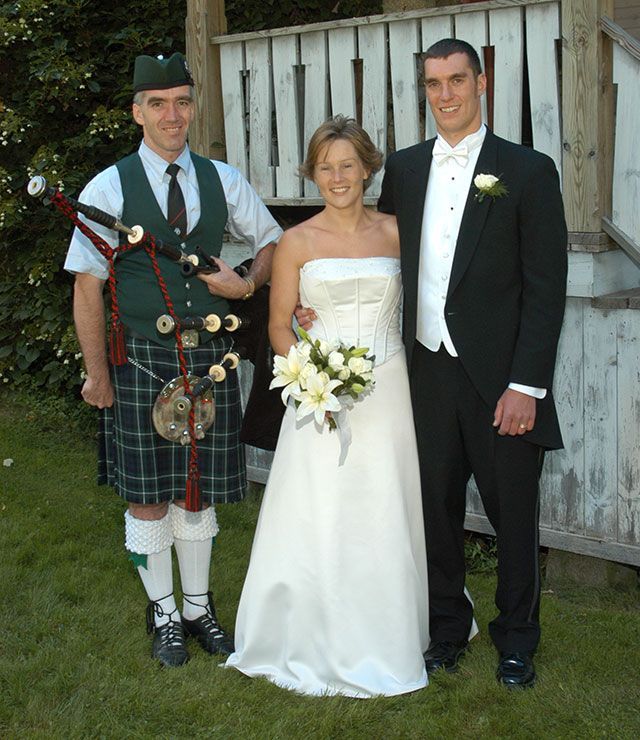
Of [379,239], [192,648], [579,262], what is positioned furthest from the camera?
[579,262]

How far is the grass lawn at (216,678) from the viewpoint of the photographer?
385cm

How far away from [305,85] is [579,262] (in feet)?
5.88

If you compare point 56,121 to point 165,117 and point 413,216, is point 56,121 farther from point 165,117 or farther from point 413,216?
point 413,216

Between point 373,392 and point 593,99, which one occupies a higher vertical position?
point 593,99

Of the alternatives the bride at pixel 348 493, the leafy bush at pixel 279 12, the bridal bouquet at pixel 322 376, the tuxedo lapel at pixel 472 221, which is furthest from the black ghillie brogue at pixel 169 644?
the leafy bush at pixel 279 12

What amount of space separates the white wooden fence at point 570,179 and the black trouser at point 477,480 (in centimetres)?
110

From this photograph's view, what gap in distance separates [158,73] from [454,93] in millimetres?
1075

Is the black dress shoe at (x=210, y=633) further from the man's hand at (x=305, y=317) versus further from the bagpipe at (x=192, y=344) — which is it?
the man's hand at (x=305, y=317)

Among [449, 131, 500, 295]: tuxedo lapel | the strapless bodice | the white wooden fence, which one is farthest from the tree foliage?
[449, 131, 500, 295]: tuxedo lapel

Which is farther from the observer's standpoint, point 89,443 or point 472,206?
point 89,443

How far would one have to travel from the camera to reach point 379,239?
162 inches

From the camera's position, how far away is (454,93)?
379cm

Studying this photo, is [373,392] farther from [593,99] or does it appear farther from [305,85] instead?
[305,85]

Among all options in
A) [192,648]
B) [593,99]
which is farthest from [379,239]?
[192,648]
